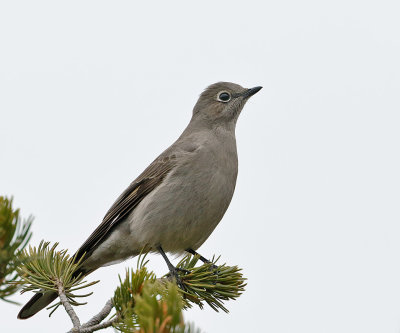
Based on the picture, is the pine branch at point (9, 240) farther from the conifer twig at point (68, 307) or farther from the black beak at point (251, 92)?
the black beak at point (251, 92)

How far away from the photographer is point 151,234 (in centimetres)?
744

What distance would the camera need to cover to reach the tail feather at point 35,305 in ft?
19.6

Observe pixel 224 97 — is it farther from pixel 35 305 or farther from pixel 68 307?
pixel 68 307

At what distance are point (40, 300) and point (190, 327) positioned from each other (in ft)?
13.0

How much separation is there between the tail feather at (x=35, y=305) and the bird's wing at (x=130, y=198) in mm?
1634

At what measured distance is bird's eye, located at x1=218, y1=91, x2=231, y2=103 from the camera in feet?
31.5

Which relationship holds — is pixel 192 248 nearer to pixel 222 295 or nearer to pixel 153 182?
pixel 153 182

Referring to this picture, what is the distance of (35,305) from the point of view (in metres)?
5.97

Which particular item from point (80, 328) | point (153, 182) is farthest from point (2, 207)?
point (153, 182)

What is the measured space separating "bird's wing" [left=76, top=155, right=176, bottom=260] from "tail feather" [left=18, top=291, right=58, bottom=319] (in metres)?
1.63

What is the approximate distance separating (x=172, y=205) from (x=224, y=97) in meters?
2.94

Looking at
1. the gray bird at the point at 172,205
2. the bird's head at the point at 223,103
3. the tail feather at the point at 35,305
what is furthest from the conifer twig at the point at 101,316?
the bird's head at the point at 223,103

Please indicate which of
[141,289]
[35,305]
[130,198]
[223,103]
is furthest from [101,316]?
[223,103]

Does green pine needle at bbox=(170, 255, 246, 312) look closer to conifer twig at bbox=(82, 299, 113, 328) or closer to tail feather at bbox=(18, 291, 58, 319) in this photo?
conifer twig at bbox=(82, 299, 113, 328)
